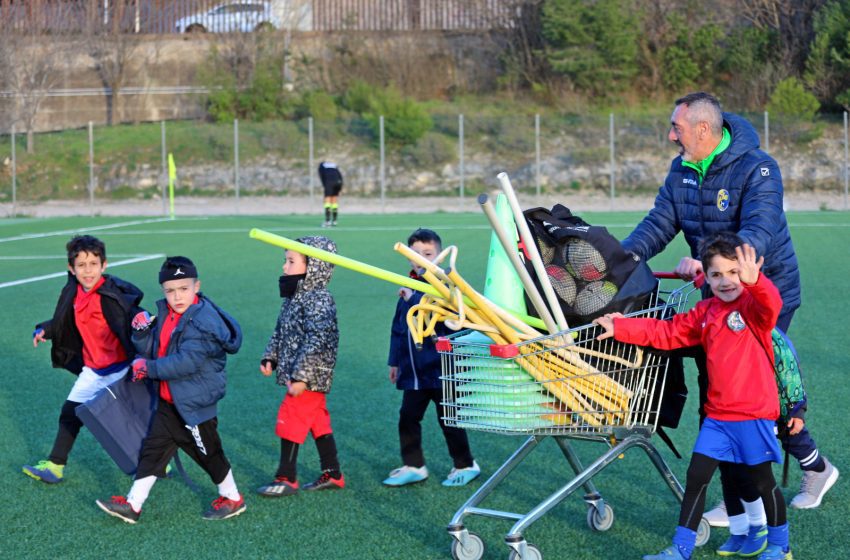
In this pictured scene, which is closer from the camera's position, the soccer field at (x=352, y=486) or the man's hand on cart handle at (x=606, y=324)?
the man's hand on cart handle at (x=606, y=324)

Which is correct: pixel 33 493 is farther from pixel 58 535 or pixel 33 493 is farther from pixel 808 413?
pixel 808 413

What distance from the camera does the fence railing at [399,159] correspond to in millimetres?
37094

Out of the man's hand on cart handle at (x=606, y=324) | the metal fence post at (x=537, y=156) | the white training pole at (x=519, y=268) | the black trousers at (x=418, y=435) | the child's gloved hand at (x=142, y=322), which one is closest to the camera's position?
the white training pole at (x=519, y=268)

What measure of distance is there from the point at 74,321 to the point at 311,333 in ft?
4.56

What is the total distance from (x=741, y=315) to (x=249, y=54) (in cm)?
4399

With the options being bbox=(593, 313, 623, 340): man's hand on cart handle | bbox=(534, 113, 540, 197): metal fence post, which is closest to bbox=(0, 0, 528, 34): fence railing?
bbox=(534, 113, 540, 197): metal fence post

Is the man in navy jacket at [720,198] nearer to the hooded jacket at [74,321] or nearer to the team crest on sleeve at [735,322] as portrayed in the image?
the team crest on sleeve at [735,322]

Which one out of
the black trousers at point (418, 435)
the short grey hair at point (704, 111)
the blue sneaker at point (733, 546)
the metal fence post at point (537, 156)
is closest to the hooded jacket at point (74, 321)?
the black trousers at point (418, 435)

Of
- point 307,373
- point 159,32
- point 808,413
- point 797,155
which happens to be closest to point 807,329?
point 808,413

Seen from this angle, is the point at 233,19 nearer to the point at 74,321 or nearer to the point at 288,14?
the point at 288,14


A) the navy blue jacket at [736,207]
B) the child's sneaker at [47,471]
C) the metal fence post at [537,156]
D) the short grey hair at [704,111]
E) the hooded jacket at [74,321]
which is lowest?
the child's sneaker at [47,471]

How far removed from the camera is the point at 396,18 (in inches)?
1986

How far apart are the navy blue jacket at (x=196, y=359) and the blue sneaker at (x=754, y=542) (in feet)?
8.81

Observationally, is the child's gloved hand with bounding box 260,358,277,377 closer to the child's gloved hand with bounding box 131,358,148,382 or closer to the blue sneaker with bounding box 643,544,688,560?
the child's gloved hand with bounding box 131,358,148,382
